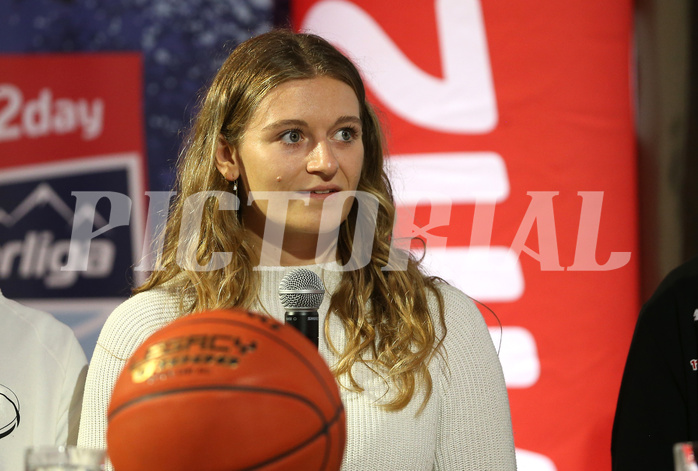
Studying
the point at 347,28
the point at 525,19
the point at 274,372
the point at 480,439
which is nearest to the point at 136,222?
the point at 347,28

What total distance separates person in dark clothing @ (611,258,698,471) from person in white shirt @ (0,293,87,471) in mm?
1177

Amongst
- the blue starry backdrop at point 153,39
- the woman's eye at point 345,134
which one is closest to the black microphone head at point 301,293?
the woman's eye at point 345,134

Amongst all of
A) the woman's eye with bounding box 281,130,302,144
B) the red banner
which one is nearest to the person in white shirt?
the woman's eye with bounding box 281,130,302,144

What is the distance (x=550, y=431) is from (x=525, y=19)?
1.23 metres

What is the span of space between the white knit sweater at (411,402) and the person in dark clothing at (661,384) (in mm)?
258

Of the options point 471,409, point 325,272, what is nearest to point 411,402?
point 471,409

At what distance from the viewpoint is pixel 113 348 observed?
1752 mm

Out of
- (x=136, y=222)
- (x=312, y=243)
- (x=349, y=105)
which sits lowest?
(x=136, y=222)

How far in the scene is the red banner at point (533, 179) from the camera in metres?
2.53

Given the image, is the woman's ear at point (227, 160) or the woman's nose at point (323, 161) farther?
the woman's ear at point (227, 160)

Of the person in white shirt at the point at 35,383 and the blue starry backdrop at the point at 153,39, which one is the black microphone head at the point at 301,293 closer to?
the person in white shirt at the point at 35,383

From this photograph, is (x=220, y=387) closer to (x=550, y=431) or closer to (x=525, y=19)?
(x=550, y=431)

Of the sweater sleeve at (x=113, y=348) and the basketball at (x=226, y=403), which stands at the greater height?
the basketball at (x=226, y=403)

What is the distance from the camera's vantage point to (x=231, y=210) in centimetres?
188
